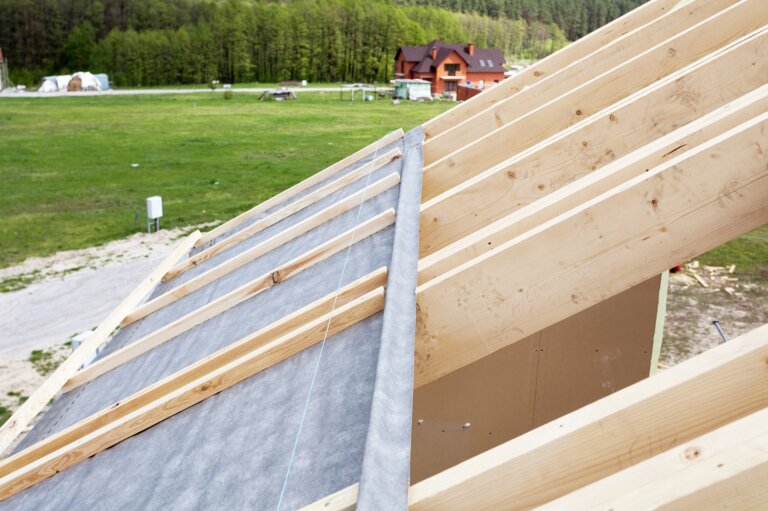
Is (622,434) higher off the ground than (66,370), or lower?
higher

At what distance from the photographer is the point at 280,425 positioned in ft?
6.77

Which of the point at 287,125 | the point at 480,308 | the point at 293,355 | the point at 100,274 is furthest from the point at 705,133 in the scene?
the point at 287,125

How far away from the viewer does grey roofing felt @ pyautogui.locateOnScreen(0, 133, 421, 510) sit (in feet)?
5.61

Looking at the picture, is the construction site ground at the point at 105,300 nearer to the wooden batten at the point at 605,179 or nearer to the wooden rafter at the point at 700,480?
the wooden batten at the point at 605,179

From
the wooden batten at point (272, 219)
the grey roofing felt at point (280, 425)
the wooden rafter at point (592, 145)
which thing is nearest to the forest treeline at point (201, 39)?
the wooden batten at point (272, 219)

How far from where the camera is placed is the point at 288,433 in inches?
78.4

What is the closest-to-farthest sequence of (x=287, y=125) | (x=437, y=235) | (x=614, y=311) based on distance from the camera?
(x=437, y=235)
(x=614, y=311)
(x=287, y=125)

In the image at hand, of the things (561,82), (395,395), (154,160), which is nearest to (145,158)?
(154,160)

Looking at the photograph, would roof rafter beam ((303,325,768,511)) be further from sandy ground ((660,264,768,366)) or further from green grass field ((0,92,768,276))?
green grass field ((0,92,768,276))

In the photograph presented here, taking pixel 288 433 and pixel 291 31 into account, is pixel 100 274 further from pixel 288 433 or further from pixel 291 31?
pixel 291 31

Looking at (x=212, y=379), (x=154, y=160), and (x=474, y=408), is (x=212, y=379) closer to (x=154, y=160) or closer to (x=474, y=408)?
(x=474, y=408)

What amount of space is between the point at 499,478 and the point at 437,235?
1.81 meters

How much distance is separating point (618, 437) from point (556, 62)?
4472 mm

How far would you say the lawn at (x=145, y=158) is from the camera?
50.5ft
